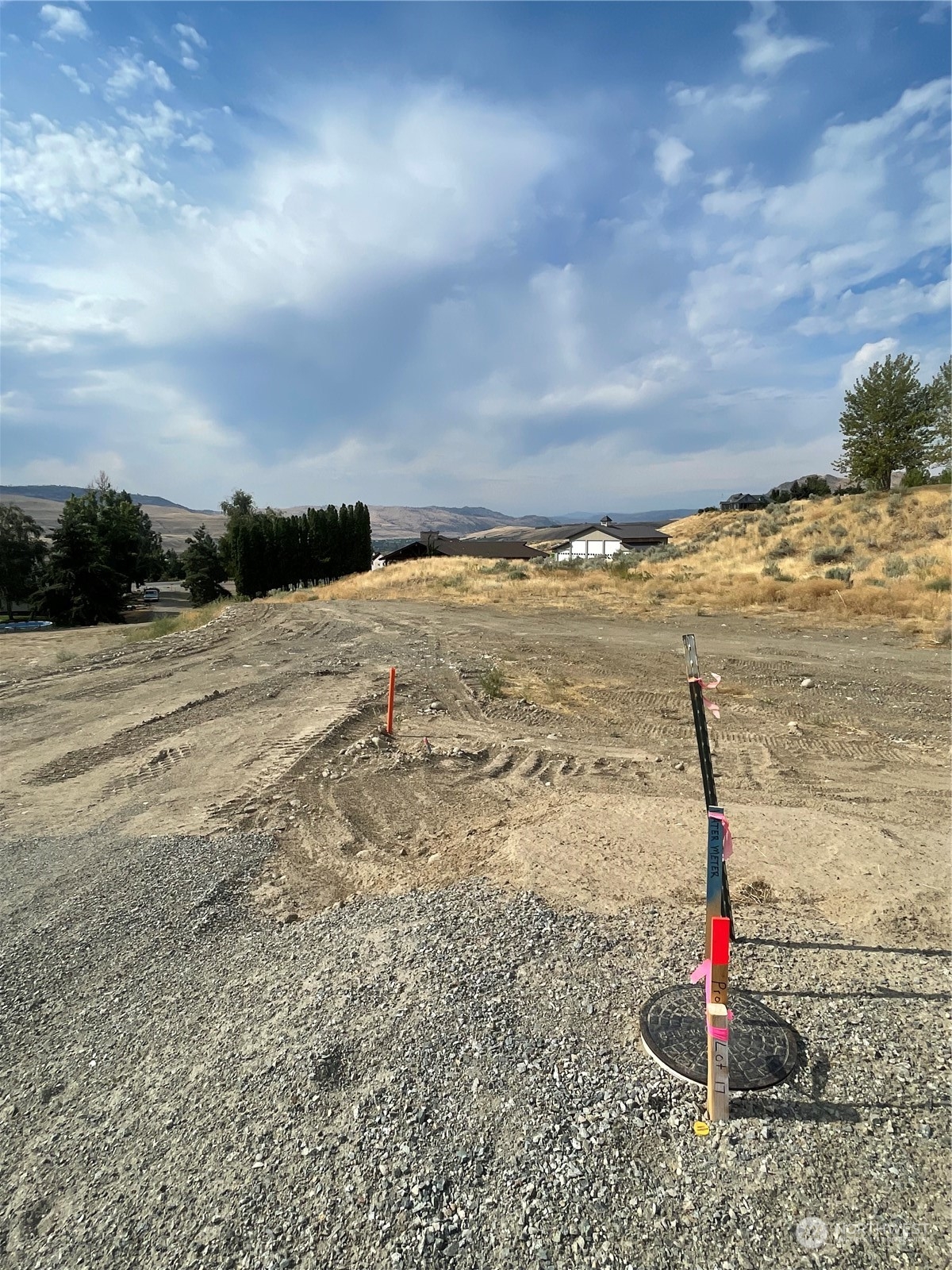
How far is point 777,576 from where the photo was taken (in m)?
25.1

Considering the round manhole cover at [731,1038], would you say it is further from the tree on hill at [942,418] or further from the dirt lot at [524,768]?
the tree on hill at [942,418]

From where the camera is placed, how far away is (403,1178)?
2607 mm

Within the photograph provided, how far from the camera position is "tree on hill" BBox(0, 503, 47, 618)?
52875 mm

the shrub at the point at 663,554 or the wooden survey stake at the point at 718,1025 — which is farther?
the shrub at the point at 663,554

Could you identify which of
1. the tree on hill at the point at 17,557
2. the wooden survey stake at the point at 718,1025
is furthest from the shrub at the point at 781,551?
the tree on hill at the point at 17,557

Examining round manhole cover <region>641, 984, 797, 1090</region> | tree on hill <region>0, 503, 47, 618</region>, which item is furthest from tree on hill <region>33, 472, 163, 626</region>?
round manhole cover <region>641, 984, 797, 1090</region>

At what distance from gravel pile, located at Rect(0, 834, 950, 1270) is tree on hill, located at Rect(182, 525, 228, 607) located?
66.4 meters

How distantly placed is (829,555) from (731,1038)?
2806 centimetres

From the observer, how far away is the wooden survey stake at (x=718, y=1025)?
272cm

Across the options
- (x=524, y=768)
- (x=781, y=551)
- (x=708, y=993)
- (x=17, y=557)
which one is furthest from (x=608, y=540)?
(x=708, y=993)

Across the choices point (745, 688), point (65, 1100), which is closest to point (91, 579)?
point (745, 688)

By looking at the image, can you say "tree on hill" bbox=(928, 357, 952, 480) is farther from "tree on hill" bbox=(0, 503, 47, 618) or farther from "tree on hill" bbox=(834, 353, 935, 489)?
"tree on hill" bbox=(0, 503, 47, 618)

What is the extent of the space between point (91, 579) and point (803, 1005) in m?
49.9

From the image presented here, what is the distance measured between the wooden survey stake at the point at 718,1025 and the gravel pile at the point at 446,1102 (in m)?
0.12
